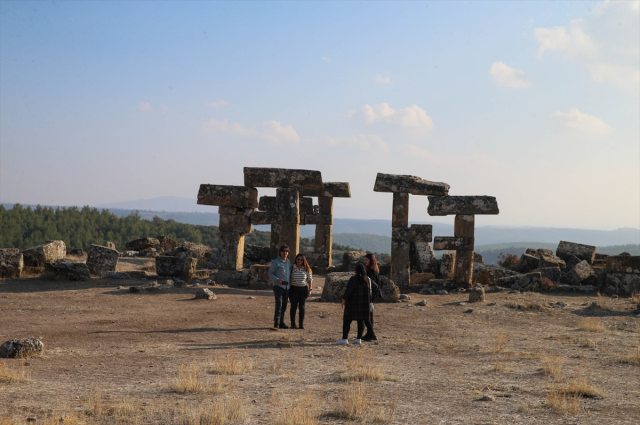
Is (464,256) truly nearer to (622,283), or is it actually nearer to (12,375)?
(622,283)

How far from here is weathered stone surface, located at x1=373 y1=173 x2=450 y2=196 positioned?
20688 millimetres

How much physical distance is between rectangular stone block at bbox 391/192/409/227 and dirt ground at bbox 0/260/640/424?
13.1ft

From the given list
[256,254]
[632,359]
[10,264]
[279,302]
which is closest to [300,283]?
[279,302]

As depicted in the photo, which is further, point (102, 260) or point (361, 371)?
point (102, 260)

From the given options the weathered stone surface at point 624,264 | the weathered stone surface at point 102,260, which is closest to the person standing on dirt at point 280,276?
the weathered stone surface at point 102,260

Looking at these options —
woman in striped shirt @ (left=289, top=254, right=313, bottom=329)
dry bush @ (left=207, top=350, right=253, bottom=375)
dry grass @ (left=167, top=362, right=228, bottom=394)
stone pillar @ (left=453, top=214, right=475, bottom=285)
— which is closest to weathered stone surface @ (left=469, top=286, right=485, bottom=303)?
stone pillar @ (left=453, top=214, right=475, bottom=285)

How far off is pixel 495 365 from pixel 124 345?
6731 mm

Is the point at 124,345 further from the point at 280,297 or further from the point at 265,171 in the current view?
the point at 265,171

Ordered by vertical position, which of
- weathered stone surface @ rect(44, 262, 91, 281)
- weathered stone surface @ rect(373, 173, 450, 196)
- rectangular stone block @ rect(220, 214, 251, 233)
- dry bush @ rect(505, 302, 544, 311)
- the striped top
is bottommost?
dry bush @ rect(505, 302, 544, 311)

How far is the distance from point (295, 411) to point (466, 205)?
15920mm

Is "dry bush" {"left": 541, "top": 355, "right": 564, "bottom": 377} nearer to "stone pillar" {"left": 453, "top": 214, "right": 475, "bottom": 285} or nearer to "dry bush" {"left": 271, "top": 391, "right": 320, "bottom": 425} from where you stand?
"dry bush" {"left": 271, "top": 391, "right": 320, "bottom": 425}

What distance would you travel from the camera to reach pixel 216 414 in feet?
20.0

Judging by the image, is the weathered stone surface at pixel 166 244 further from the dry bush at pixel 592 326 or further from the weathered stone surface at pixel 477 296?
the dry bush at pixel 592 326

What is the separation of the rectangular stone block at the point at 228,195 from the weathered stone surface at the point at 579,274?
12780 millimetres
